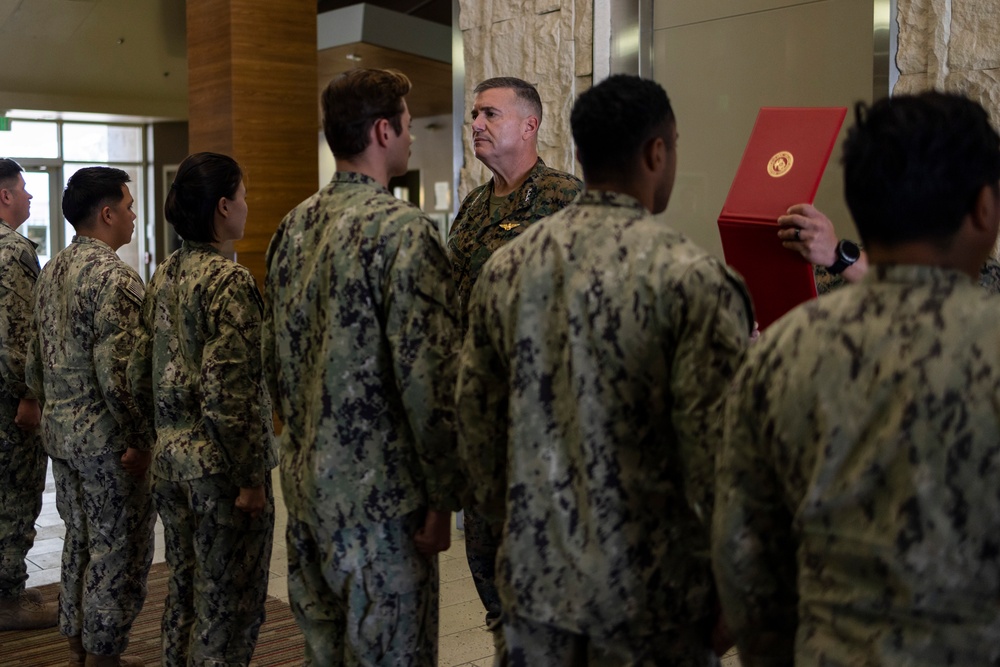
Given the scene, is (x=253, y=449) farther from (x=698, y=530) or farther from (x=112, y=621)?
(x=698, y=530)

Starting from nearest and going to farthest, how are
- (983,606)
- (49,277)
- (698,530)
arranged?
1. (983,606)
2. (698,530)
3. (49,277)

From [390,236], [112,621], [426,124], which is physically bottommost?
[112,621]

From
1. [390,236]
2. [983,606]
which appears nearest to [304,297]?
[390,236]

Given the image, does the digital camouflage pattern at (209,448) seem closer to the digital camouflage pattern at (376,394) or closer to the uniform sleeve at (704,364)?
the digital camouflage pattern at (376,394)

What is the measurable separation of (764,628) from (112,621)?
273 centimetres

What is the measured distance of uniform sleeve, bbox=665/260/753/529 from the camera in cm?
169

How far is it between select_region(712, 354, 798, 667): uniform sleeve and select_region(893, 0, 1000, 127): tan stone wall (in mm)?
2548

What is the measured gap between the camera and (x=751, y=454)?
1491 millimetres

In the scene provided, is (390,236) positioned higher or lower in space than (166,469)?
higher

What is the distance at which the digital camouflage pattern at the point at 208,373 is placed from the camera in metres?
2.93

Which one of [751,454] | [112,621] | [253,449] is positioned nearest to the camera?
[751,454]

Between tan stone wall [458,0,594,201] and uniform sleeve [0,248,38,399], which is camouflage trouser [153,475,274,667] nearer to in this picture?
uniform sleeve [0,248,38,399]

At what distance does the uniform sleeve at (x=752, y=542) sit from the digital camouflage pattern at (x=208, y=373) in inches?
69.6

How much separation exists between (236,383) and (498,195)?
3.91ft
